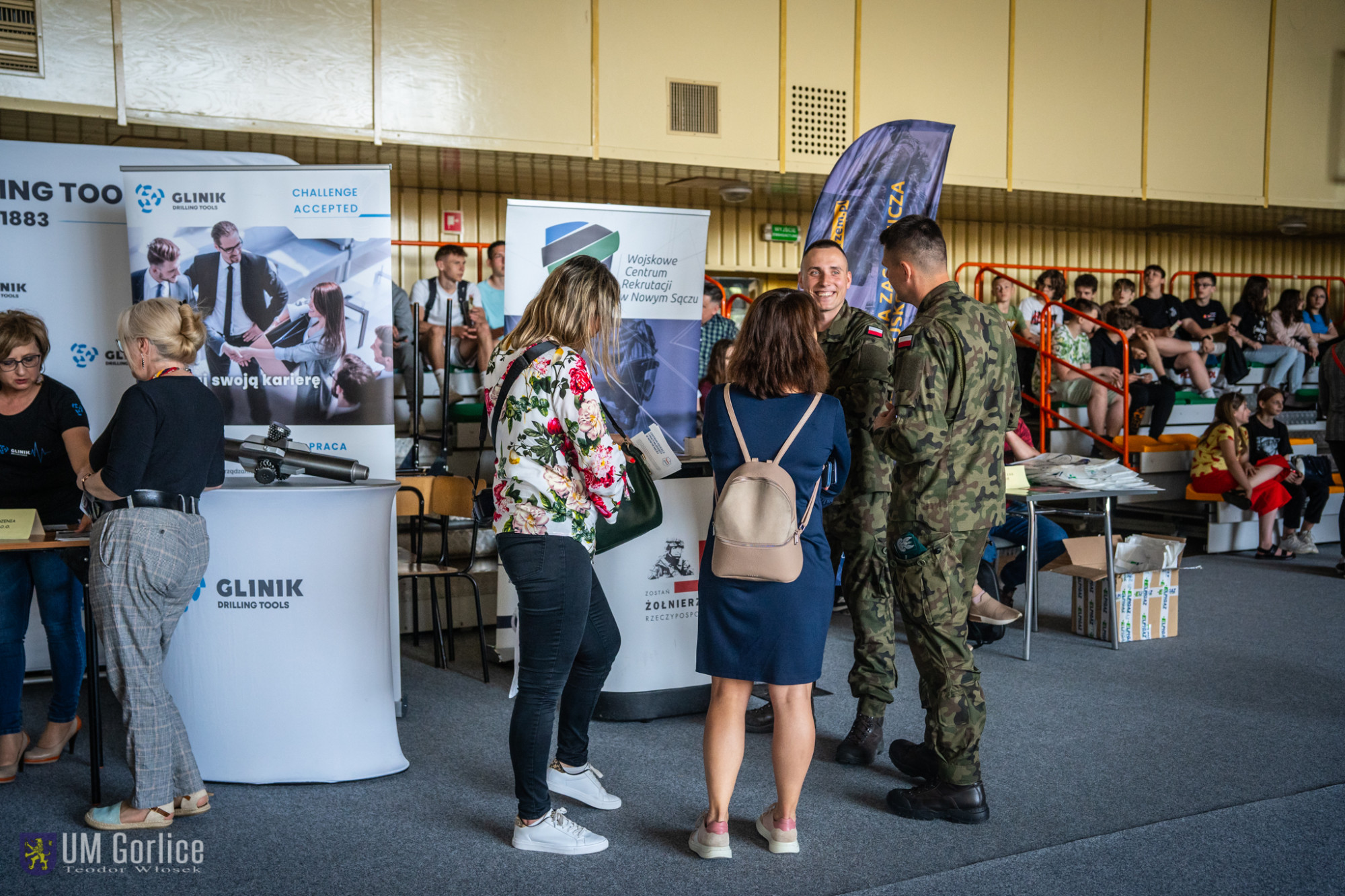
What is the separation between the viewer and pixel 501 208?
9586 millimetres

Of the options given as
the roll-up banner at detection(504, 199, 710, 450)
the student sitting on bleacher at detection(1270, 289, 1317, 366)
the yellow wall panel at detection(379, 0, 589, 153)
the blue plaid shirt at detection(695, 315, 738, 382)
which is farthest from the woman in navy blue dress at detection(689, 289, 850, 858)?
the student sitting on bleacher at detection(1270, 289, 1317, 366)

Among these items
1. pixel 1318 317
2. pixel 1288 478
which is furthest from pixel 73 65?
pixel 1318 317

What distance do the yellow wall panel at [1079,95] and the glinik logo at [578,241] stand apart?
619 cm

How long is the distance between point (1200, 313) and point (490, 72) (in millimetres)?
8085

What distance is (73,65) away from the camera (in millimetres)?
6449

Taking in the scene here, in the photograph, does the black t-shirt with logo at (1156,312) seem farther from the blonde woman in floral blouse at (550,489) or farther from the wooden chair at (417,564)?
the blonde woman in floral blouse at (550,489)

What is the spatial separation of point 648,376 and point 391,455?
1.20 metres

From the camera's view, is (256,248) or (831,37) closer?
(256,248)

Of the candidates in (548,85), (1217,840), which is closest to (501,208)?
(548,85)

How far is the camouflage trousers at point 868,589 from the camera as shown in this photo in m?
3.40

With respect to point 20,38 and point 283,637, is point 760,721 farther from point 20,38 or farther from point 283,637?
point 20,38

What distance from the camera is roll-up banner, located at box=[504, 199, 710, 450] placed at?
4328mm

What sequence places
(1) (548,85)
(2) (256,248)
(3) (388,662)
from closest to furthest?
(3) (388,662), (2) (256,248), (1) (548,85)

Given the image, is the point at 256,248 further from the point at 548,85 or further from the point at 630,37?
the point at 630,37
